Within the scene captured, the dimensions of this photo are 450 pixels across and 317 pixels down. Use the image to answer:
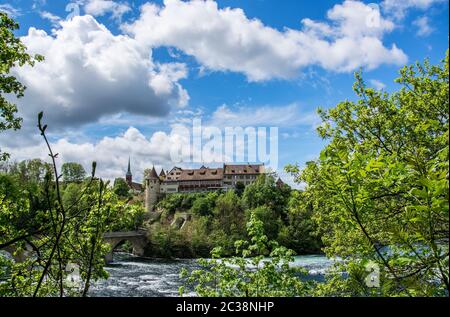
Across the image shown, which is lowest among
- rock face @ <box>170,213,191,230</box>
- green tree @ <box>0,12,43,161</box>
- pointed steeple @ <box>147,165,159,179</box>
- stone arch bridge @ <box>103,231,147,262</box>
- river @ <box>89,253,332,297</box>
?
river @ <box>89,253,332,297</box>

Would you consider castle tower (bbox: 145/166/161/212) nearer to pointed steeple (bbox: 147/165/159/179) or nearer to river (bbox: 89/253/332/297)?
pointed steeple (bbox: 147/165/159/179)

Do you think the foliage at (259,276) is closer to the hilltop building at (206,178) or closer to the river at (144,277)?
the river at (144,277)

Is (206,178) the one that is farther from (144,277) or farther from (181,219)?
(144,277)

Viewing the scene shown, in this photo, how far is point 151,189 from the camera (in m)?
63.2

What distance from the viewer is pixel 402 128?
8.20 metres

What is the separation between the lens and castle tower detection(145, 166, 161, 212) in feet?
206

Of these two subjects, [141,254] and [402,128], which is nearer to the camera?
[402,128]

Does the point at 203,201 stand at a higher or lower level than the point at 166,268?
higher

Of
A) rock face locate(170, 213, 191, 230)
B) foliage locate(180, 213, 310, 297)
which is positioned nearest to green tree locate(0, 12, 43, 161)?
foliage locate(180, 213, 310, 297)

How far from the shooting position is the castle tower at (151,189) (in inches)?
2468

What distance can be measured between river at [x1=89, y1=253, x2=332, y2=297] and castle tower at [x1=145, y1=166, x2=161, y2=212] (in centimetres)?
2379

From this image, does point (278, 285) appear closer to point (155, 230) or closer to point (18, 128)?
point (18, 128)
